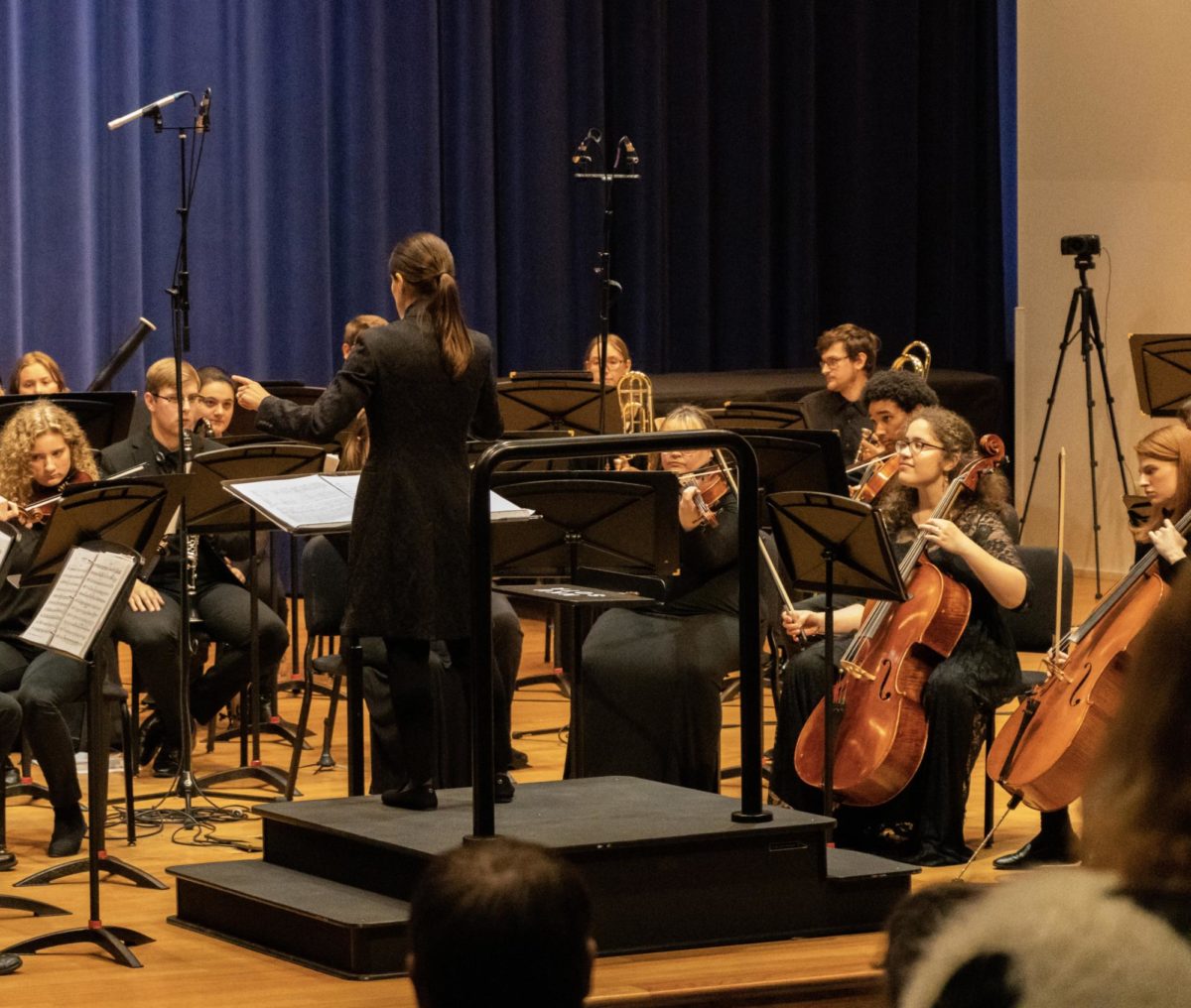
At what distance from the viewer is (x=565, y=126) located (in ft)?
30.4

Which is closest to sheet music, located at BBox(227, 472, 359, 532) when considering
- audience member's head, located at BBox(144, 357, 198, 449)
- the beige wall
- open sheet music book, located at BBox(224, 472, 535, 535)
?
open sheet music book, located at BBox(224, 472, 535, 535)

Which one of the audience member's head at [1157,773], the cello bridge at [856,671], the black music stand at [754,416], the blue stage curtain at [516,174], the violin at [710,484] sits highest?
the blue stage curtain at [516,174]

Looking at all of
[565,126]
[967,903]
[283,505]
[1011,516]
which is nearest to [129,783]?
[283,505]

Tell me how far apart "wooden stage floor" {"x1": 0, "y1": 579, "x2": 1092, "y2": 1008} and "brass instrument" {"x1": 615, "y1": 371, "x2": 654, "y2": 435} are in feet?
7.13

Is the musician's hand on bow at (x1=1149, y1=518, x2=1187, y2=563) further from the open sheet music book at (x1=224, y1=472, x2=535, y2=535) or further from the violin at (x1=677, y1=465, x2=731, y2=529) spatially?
the open sheet music book at (x1=224, y1=472, x2=535, y2=535)

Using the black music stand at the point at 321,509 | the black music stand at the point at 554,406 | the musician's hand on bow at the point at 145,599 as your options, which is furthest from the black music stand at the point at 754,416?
the black music stand at the point at 321,509

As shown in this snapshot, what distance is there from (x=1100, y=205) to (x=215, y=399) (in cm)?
503

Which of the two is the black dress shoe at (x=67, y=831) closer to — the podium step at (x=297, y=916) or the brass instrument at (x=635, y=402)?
the podium step at (x=297, y=916)

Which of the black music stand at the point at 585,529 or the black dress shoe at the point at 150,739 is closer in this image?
the black music stand at the point at 585,529

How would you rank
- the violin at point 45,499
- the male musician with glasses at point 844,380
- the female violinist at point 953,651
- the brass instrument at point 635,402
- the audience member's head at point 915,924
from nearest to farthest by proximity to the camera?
the audience member's head at point 915,924, the female violinist at point 953,651, the violin at point 45,499, the brass instrument at point 635,402, the male musician with glasses at point 844,380

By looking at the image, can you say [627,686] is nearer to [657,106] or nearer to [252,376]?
[252,376]

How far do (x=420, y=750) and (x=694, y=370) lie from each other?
19.9 ft

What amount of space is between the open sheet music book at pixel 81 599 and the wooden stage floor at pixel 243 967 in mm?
622

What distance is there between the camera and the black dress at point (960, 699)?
4445mm
